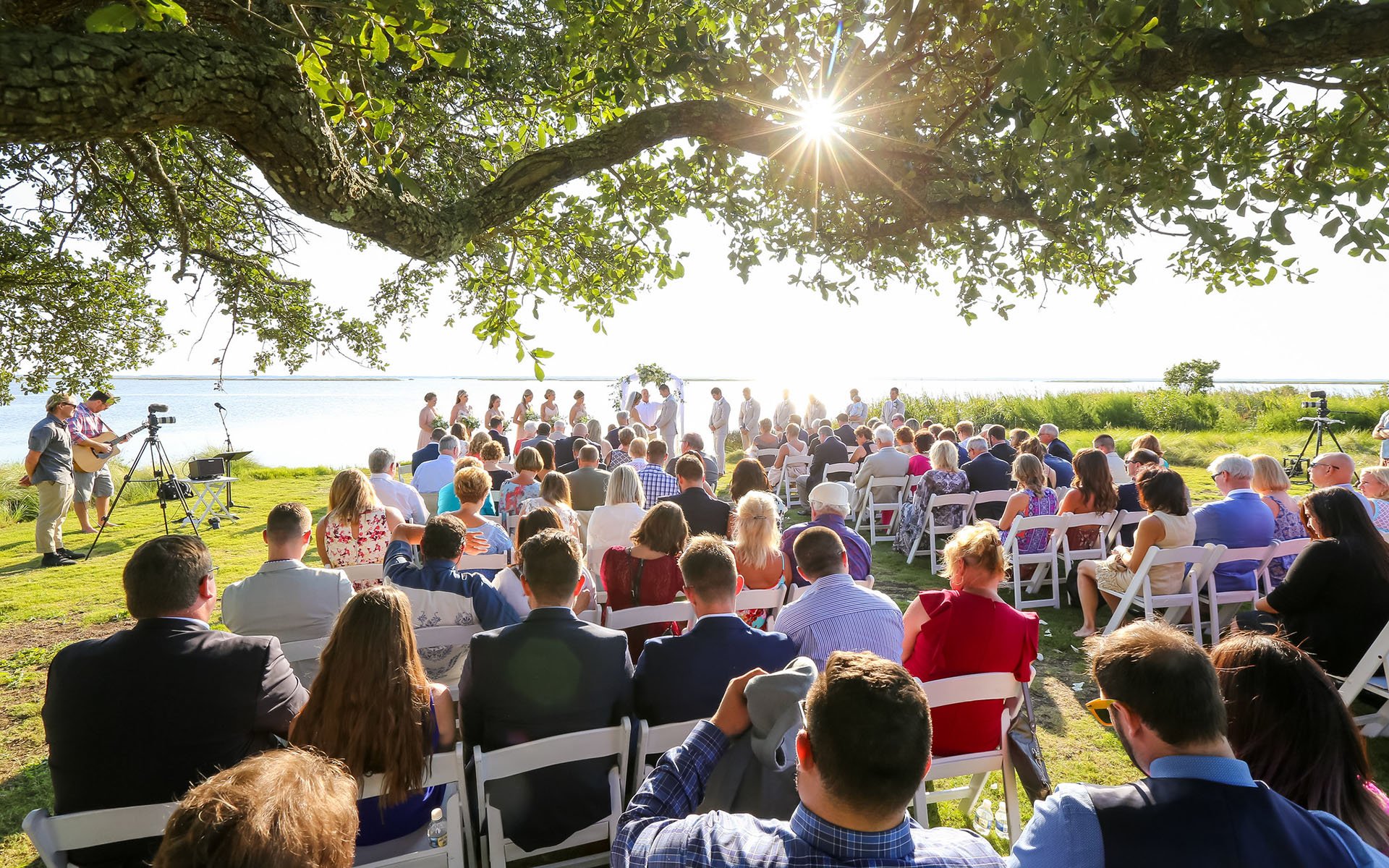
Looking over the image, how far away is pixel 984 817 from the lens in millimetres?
3229

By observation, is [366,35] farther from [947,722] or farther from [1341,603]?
[1341,603]

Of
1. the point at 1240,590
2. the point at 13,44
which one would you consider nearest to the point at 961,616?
the point at 1240,590

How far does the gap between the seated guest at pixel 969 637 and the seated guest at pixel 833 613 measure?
14 cm

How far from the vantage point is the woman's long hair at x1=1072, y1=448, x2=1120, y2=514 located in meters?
6.21

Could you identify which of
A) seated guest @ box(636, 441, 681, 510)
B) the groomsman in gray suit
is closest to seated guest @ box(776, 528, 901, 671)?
seated guest @ box(636, 441, 681, 510)

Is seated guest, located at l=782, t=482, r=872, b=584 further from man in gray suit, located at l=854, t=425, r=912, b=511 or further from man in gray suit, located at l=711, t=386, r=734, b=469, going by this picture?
man in gray suit, located at l=711, t=386, r=734, b=469

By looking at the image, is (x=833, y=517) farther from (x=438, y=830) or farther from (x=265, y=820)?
(x=265, y=820)

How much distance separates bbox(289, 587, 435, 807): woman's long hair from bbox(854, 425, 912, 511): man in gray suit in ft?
23.3

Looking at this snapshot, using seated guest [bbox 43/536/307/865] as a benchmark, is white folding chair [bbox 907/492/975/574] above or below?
below

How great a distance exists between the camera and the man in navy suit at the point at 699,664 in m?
2.56

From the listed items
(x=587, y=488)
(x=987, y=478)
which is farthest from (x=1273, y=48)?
(x=587, y=488)

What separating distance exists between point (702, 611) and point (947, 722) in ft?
3.68

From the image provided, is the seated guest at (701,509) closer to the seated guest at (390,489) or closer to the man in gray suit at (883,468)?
the seated guest at (390,489)

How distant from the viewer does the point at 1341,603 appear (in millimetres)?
3553
